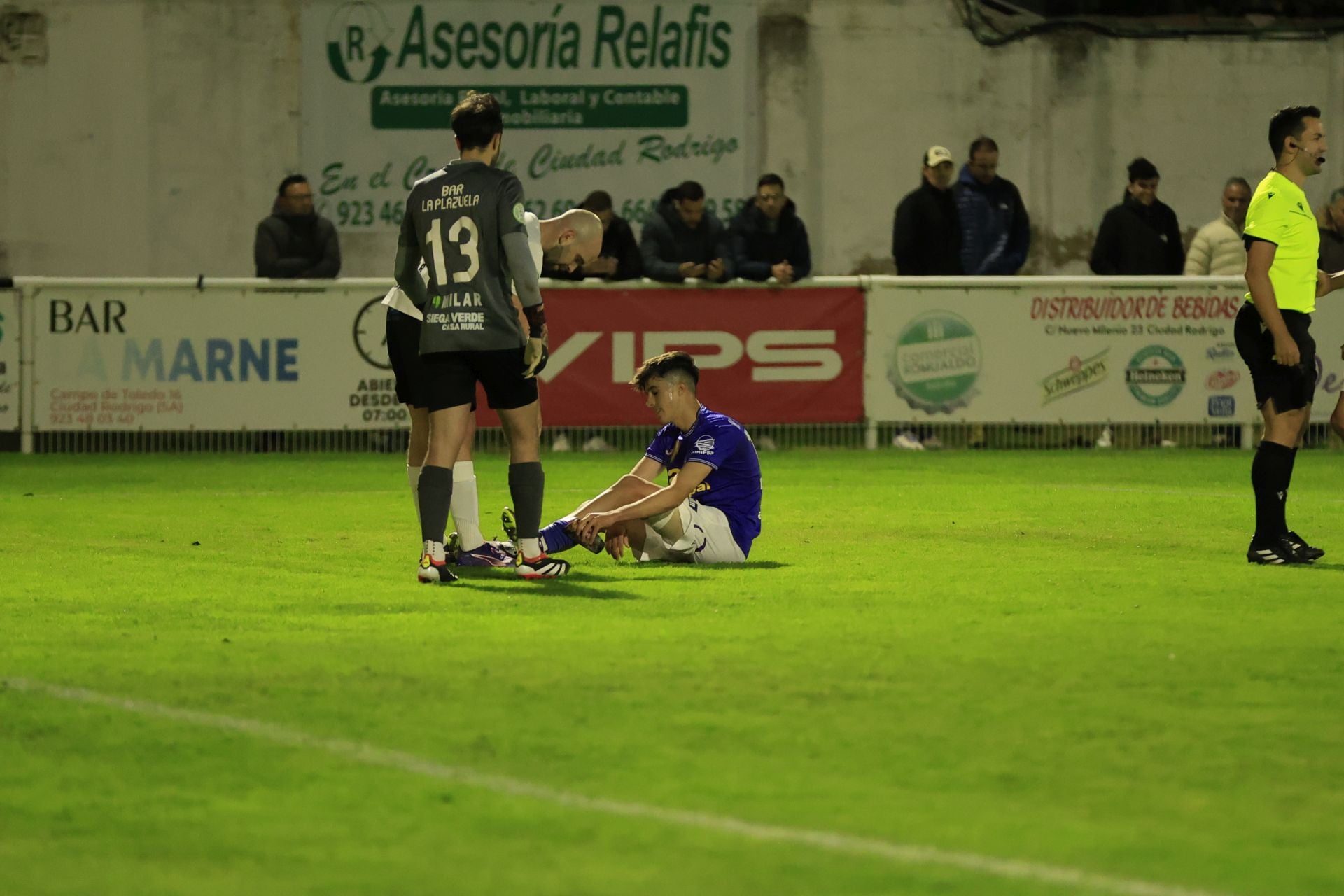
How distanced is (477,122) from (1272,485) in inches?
159

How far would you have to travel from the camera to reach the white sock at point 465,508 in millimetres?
9836

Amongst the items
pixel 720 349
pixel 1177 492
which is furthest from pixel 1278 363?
pixel 720 349

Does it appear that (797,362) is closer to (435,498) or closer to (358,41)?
(358,41)

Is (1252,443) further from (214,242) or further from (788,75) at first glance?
(214,242)

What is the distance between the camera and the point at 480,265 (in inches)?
353

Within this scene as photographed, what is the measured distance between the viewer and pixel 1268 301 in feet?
31.7

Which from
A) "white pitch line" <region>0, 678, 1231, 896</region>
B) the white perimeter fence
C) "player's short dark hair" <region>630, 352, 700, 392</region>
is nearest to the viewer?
"white pitch line" <region>0, 678, 1231, 896</region>

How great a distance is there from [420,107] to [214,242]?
248 centimetres

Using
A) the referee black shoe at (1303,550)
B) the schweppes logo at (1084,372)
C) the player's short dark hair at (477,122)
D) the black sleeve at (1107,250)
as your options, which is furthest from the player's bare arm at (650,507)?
the black sleeve at (1107,250)

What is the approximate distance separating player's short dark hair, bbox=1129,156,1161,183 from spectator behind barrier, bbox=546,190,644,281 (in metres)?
4.30

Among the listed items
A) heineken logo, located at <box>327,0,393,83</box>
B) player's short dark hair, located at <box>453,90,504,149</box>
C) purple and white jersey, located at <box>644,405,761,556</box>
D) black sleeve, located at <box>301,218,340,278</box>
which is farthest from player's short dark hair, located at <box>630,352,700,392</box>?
heineken logo, located at <box>327,0,393,83</box>

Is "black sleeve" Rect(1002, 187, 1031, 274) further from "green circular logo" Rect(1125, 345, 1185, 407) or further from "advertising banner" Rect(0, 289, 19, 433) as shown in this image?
"advertising banner" Rect(0, 289, 19, 433)

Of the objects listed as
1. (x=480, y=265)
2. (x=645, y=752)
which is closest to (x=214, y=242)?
(x=480, y=265)

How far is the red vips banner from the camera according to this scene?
56.1ft
